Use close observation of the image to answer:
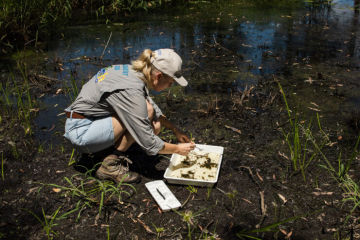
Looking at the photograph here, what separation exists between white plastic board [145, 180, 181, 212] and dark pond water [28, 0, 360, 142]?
1.43 meters

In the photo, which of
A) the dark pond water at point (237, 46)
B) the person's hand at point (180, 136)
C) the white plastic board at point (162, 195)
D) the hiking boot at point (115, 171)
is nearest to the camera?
the white plastic board at point (162, 195)

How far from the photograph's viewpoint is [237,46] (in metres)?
5.98

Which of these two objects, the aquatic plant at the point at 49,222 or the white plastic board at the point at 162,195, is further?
the white plastic board at the point at 162,195

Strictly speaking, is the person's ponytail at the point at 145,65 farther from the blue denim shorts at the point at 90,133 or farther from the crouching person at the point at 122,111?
the blue denim shorts at the point at 90,133

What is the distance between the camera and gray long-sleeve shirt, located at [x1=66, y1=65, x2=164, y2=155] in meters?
2.61

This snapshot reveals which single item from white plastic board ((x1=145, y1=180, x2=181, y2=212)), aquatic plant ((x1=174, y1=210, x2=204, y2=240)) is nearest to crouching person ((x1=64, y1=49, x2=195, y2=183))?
white plastic board ((x1=145, y1=180, x2=181, y2=212))

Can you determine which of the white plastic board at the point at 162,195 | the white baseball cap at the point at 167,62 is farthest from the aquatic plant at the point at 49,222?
the white baseball cap at the point at 167,62

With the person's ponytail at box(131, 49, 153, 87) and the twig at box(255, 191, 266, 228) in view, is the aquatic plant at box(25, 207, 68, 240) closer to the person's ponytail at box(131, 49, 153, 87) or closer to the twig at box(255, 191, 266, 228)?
the person's ponytail at box(131, 49, 153, 87)

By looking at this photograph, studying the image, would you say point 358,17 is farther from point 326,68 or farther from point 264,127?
point 264,127

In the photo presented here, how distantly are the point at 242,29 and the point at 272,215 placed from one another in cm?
493

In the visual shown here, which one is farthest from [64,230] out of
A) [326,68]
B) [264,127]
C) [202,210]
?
[326,68]

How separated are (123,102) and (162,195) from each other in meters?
0.79

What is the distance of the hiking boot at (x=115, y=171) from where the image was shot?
293 cm

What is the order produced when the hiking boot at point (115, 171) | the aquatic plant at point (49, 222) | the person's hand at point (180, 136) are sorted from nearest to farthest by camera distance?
1. the aquatic plant at point (49, 222)
2. the hiking boot at point (115, 171)
3. the person's hand at point (180, 136)
